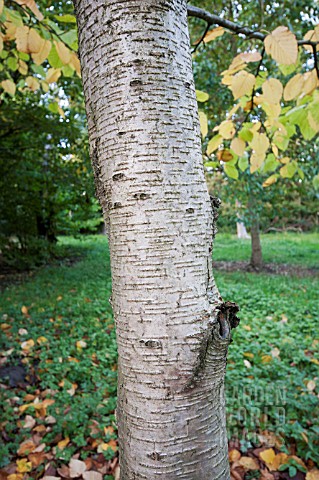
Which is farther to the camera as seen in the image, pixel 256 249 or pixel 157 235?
pixel 256 249

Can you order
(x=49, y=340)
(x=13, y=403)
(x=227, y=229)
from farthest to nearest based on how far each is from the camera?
(x=227, y=229) < (x=49, y=340) < (x=13, y=403)

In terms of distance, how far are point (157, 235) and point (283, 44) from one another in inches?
32.5

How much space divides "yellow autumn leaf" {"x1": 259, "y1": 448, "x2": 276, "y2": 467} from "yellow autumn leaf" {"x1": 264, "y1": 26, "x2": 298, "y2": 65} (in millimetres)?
1834

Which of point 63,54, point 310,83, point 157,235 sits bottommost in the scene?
point 157,235

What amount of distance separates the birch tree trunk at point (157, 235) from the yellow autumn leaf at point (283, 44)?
53 cm

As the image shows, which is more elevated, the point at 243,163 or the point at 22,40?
the point at 22,40

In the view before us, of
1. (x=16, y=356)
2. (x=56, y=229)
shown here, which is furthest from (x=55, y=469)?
(x=56, y=229)

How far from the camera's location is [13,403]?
2508mm

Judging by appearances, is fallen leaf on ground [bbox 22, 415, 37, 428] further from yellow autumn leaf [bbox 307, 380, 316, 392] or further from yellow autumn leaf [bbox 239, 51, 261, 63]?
yellow autumn leaf [bbox 239, 51, 261, 63]

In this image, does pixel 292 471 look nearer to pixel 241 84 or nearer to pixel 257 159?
pixel 257 159

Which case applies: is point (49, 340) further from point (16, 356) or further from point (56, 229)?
point (56, 229)

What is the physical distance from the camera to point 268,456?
1892 millimetres

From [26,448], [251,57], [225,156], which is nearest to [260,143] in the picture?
[225,156]

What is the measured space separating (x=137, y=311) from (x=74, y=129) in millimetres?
5330
